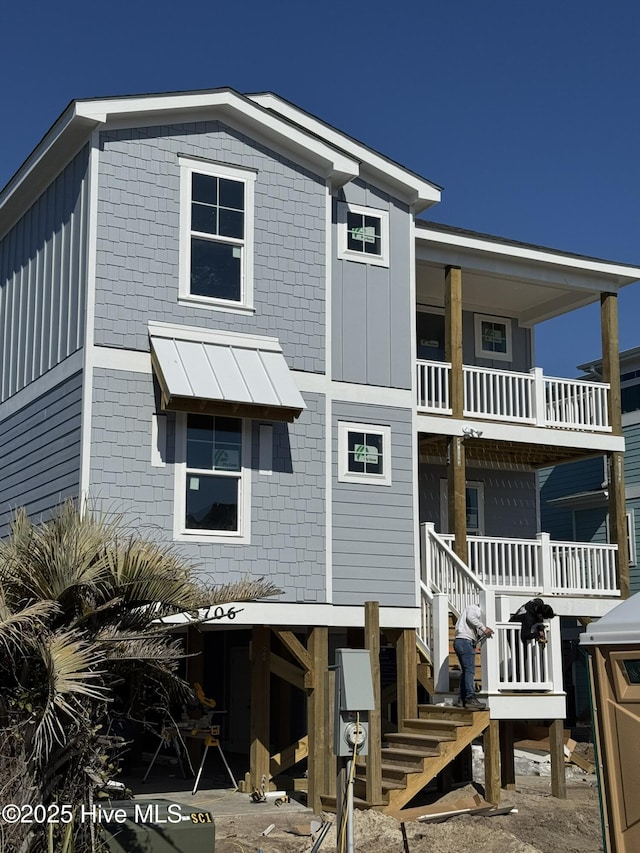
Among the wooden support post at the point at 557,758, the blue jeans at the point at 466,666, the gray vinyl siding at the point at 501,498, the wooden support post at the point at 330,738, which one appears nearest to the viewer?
the wooden support post at the point at 330,738

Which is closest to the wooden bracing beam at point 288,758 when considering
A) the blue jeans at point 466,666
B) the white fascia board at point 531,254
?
the blue jeans at point 466,666

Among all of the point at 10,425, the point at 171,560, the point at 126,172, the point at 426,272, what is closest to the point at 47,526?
the point at 171,560

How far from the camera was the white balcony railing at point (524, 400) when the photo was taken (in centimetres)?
1838

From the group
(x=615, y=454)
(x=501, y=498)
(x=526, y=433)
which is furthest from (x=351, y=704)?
(x=501, y=498)

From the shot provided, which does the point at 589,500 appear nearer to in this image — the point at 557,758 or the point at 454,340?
the point at 454,340

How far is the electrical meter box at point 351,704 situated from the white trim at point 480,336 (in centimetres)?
1223

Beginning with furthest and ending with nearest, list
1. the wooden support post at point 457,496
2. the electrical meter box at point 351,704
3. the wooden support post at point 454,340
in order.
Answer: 1. the wooden support post at point 454,340
2. the wooden support post at point 457,496
3. the electrical meter box at point 351,704

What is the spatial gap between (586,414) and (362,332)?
17.3 ft

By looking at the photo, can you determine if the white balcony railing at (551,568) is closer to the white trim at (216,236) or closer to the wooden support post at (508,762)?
the wooden support post at (508,762)

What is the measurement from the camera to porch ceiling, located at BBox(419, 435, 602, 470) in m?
19.2

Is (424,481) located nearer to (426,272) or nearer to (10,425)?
(426,272)

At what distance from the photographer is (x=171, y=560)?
31.6 ft

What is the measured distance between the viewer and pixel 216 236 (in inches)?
593

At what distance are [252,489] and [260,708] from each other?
3511 mm
